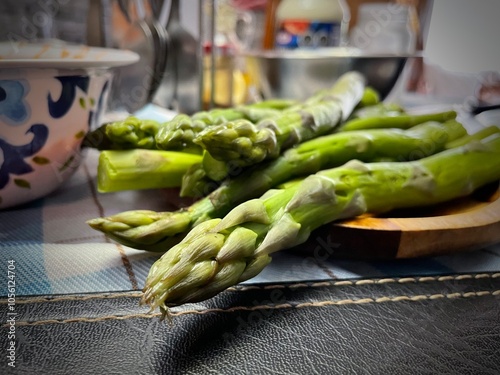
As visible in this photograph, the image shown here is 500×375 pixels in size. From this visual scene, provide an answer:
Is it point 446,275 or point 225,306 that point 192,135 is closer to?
point 225,306

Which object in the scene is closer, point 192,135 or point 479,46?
point 192,135

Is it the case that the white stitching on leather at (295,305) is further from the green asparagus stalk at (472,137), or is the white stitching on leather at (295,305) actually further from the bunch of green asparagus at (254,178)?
the green asparagus stalk at (472,137)

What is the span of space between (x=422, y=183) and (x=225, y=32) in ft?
4.29

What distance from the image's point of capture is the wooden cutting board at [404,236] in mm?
520

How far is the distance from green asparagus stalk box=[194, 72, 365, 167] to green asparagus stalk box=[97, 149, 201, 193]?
4.4 inches

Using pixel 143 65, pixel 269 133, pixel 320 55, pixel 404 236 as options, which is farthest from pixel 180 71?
pixel 404 236

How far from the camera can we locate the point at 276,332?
1.34 feet

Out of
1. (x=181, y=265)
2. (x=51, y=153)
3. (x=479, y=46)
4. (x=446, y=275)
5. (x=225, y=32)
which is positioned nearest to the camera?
(x=181, y=265)

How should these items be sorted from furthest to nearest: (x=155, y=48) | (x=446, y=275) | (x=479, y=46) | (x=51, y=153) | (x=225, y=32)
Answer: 1. (x=225, y=32)
2. (x=479, y=46)
3. (x=155, y=48)
4. (x=51, y=153)
5. (x=446, y=275)

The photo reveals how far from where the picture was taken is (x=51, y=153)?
2.14 ft

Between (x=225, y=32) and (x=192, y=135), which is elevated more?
(x=225, y=32)

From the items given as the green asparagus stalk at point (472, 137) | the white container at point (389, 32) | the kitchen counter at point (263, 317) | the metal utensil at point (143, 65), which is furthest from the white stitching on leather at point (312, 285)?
the white container at point (389, 32)

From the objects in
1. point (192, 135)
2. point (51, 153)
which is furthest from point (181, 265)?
point (51, 153)

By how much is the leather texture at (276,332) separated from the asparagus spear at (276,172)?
0.08 meters
